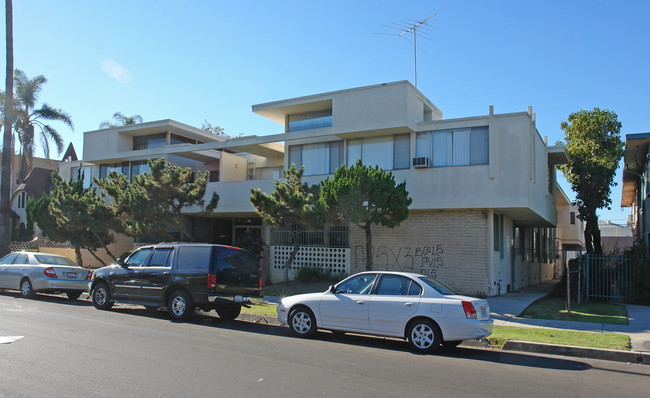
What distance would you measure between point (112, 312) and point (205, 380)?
801 cm

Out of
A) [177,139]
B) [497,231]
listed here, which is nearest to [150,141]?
[177,139]

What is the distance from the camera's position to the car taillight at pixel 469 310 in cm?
880

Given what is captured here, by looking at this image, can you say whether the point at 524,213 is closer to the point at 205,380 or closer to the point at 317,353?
the point at 317,353

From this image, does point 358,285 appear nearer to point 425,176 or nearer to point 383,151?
point 425,176

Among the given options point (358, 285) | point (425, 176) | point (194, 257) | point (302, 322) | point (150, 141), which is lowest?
point (302, 322)

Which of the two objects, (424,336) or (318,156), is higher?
(318,156)

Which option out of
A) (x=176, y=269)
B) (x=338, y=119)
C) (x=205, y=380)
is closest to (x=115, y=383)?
(x=205, y=380)

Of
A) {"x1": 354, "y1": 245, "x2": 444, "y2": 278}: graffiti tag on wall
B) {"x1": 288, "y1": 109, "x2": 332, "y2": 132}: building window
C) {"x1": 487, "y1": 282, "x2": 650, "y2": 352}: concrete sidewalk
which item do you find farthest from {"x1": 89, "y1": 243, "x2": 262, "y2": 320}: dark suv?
{"x1": 288, "y1": 109, "x2": 332, "y2": 132}: building window

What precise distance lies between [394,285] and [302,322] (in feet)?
6.76

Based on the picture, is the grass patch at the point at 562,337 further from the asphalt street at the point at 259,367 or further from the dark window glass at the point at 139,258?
the dark window glass at the point at 139,258

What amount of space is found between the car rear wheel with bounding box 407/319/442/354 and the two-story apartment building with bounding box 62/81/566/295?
907cm

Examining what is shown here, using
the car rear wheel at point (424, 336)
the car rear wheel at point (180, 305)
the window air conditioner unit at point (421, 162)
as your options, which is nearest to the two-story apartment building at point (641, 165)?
the window air conditioner unit at point (421, 162)

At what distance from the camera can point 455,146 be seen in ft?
59.0

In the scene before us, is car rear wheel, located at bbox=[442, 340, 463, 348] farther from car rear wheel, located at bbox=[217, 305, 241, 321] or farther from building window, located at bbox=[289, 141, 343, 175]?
building window, located at bbox=[289, 141, 343, 175]
